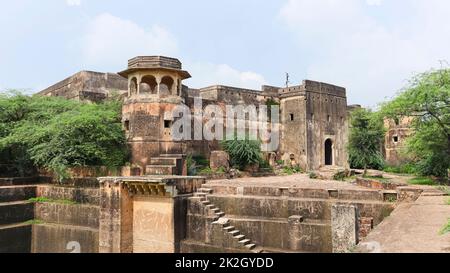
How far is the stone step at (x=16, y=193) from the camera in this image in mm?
14652

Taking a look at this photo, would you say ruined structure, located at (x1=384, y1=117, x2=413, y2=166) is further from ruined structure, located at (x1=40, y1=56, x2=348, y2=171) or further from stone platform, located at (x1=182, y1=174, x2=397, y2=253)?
stone platform, located at (x1=182, y1=174, x2=397, y2=253)

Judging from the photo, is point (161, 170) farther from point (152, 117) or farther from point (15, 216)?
point (15, 216)

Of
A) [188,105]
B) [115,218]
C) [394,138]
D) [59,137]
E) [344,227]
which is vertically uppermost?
[188,105]

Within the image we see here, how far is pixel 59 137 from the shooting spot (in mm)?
14961

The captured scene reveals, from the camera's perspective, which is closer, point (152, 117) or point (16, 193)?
point (16, 193)

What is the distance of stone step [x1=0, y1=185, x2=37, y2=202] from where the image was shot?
1465cm

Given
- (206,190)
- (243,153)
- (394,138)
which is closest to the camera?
(206,190)

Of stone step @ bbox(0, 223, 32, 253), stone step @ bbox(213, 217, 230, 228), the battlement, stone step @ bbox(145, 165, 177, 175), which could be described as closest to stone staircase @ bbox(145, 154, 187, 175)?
stone step @ bbox(145, 165, 177, 175)

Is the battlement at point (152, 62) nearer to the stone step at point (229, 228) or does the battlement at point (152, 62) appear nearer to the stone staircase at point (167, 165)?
the stone staircase at point (167, 165)

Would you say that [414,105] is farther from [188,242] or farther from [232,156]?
[232,156]

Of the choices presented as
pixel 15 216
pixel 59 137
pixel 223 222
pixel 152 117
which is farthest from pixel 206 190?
pixel 15 216

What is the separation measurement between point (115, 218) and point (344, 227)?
24.8 ft
